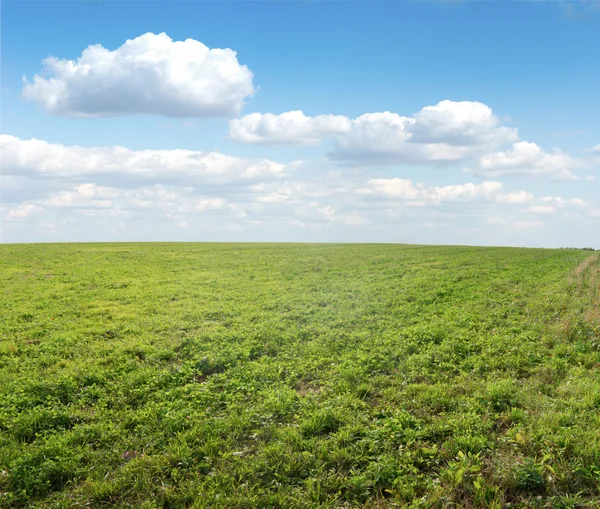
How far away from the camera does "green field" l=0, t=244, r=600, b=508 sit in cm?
784

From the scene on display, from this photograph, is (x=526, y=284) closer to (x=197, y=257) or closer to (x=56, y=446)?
(x=56, y=446)

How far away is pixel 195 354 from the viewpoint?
1415 cm

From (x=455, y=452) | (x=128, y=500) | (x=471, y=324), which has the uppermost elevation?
(x=471, y=324)

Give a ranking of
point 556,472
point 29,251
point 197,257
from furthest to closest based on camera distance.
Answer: point 29,251 < point 197,257 < point 556,472

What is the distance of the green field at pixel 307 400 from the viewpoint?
25.7 ft

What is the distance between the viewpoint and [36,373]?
1307 cm

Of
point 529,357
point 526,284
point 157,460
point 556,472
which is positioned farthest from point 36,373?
point 526,284

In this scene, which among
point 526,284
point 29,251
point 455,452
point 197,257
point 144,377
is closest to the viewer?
point 455,452

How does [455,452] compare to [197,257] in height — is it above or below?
below

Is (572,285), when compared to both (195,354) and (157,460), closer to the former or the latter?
(195,354)

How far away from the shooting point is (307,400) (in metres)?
10.8

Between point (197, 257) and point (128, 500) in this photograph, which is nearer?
point (128, 500)

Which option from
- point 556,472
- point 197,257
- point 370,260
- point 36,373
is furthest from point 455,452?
point 197,257

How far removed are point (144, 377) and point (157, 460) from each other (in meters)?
4.17
